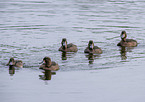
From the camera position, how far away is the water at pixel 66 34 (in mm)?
19203

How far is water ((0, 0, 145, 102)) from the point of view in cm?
1920

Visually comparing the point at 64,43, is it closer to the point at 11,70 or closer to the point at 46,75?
the point at 11,70

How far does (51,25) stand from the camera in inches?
1174

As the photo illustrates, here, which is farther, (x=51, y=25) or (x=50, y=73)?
(x=51, y=25)

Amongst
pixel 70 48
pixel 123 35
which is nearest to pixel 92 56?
pixel 70 48

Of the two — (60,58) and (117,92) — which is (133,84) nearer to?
(117,92)

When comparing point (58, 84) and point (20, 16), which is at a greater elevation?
point (20, 16)

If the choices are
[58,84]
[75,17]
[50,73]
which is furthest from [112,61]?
[75,17]

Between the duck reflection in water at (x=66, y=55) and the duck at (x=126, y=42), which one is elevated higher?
the duck at (x=126, y=42)

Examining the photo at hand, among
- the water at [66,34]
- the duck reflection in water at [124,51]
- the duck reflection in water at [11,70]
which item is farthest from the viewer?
the duck reflection in water at [124,51]

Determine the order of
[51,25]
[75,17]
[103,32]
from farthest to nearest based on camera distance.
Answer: [75,17] < [51,25] < [103,32]

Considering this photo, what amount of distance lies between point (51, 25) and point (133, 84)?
1378cm

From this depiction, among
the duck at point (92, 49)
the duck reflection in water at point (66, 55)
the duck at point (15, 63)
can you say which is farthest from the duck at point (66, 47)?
the duck at point (15, 63)

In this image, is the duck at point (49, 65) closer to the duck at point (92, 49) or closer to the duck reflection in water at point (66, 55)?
the duck reflection in water at point (66, 55)
